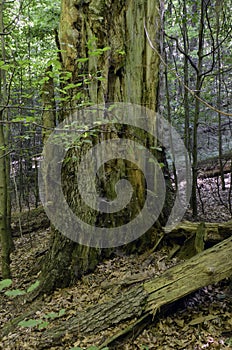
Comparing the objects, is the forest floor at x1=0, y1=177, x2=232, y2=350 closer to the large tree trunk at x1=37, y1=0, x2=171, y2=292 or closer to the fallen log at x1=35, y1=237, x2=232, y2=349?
the fallen log at x1=35, y1=237, x2=232, y2=349

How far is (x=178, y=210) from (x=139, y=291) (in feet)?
6.45

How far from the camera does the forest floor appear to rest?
2.86 metres

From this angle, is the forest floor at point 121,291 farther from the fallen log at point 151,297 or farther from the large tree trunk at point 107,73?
the large tree trunk at point 107,73

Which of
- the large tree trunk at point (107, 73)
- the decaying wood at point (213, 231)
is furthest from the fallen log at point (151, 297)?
the large tree trunk at point (107, 73)

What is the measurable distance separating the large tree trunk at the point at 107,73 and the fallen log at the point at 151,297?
1.12 meters

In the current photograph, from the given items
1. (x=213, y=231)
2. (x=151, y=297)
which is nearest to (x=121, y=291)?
(x=151, y=297)

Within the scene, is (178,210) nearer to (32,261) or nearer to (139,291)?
(139,291)

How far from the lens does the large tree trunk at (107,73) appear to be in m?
4.34

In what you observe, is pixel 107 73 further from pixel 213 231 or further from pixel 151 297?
pixel 151 297

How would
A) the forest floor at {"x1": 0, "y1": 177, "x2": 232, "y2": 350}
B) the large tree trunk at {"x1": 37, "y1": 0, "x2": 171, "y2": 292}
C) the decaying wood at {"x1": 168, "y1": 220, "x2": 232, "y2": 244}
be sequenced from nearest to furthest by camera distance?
the forest floor at {"x1": 0, "y1": 177, "x2": 232, "y2": 350} < the decaying wood at {"x1": 168, "y1": 220, "x2": 232, "y2": 244} < the large tree trunk at {"x1": 37, "y1": 0, "x2": 171, "y2": 292}

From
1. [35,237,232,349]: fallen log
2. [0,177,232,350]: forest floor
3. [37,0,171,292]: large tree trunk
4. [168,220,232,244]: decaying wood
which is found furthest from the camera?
[37,0,171,292]: large tree trunk

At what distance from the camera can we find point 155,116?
450cm

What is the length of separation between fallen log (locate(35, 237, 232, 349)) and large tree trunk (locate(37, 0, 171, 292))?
44.1 inches

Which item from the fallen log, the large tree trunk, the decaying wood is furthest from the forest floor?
the decaying wood
